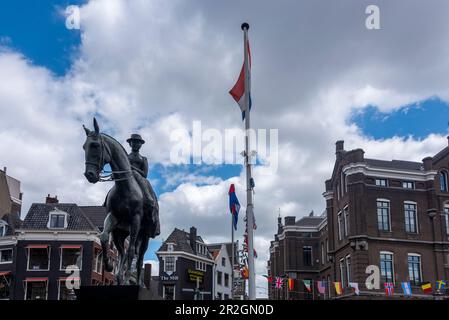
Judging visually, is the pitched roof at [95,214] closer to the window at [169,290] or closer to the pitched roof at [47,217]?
the pitched roof at [47,217]

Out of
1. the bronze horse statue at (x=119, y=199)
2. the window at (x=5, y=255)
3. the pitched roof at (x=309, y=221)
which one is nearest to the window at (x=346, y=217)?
the pitched roof at (x=309, y=221)

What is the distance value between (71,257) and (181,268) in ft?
71.0

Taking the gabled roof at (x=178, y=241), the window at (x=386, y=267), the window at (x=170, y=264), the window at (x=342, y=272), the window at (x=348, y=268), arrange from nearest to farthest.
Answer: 1. the window at (x=386, y=267)
2. the window at (x=348, y=268)
3. the window at (x=342, y=272)
4. the window at (x=170, y=264)
5. the gabled roof at (x=178, y=241)

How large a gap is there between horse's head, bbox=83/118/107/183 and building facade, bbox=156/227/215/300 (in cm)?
5801

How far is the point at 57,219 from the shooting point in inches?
1992

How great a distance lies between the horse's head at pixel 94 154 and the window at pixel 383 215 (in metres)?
41.2

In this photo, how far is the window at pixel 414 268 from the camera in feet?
149

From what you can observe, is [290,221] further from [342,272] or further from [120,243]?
[120,243]

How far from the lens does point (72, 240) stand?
4966cm

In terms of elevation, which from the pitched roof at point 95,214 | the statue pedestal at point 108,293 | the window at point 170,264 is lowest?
the statue pedestal at point 108,293

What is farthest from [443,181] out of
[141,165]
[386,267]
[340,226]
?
[141,165]
